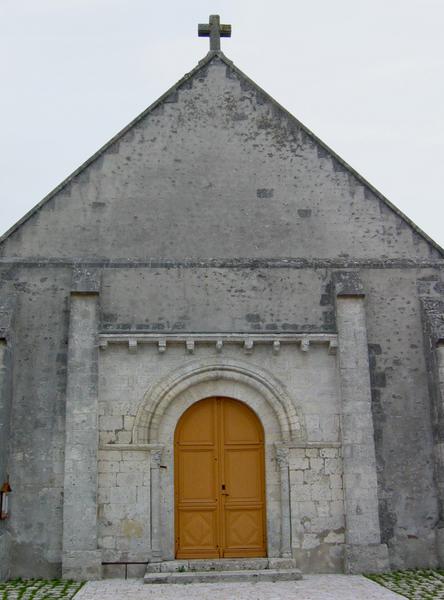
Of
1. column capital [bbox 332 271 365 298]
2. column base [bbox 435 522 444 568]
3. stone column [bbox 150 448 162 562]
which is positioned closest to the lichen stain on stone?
stone column [bbox 150 448 162 562]

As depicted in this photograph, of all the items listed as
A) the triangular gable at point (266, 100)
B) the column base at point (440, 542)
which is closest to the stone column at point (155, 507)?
the column base at point (440, 542)

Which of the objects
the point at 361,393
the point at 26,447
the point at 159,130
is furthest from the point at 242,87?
the point at 26,447

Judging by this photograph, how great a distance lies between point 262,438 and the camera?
11.8 meters

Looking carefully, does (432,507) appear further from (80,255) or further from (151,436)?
(80,255)

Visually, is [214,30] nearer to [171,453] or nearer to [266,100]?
[266,100]

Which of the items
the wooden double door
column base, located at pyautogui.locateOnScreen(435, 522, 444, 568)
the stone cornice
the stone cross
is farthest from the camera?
the stone cross

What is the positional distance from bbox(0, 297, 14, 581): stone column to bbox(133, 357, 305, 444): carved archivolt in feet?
6.23

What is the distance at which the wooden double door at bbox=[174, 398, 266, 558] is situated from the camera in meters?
11.4

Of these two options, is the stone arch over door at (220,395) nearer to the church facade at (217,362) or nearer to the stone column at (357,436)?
the church facade at (217,362)

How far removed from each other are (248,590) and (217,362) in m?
3.47

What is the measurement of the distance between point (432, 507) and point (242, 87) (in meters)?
7.60

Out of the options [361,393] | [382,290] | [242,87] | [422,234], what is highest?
[242,87]

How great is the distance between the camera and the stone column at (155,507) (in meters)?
11.0

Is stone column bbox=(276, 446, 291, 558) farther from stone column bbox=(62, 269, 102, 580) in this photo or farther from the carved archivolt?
stone column bbox=(62, 269, 102, 580)
